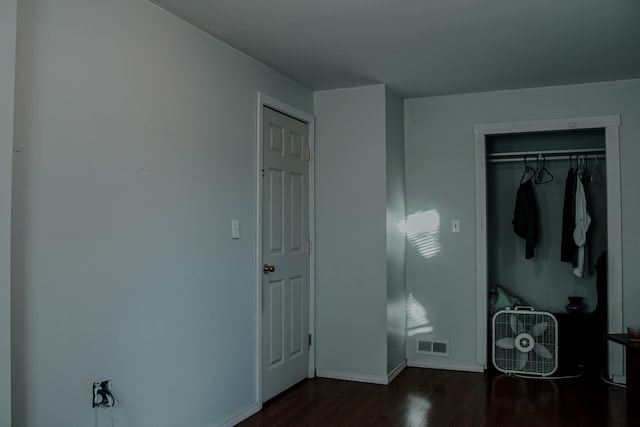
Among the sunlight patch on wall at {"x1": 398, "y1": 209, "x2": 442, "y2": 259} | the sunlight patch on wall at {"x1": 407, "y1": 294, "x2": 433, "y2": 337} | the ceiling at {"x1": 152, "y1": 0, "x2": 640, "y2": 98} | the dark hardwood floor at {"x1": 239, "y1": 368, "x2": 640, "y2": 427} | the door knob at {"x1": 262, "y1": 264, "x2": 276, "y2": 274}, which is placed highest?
the ceiling at {"x1": 152, "y1": 0, "x2": 640, "y2": 98}

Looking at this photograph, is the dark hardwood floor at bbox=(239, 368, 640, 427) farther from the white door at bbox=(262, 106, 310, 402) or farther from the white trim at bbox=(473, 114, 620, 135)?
the white trim at bbox=(473, 114, 620, 135)

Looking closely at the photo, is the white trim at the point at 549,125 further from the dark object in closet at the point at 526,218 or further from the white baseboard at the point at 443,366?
the white baseboard at the point at 443,366

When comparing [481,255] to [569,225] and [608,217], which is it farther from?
[608,217]

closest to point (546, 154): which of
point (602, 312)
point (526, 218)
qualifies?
point (526, 218)

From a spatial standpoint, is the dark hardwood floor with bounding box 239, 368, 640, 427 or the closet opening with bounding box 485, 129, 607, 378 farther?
the closet opening with bounding box 485, 129, 607, 378

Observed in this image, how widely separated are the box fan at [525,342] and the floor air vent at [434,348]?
40cm

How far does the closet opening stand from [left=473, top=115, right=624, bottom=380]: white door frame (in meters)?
0.12

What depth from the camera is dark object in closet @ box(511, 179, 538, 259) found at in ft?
15.5

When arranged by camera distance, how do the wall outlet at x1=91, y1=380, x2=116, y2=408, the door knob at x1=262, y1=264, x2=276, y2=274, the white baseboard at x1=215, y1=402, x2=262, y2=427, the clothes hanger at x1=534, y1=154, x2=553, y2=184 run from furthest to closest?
the clothes hanger at x1=534, y1=154, x2=553, y2=184
the door knob at x1=262, y1=264, x2=276, y2=274
the white baseboard at x1=215, y1=402, x2=262, y2=427
the wall outlet at x1=91, y1=380, x2=116, y2=408

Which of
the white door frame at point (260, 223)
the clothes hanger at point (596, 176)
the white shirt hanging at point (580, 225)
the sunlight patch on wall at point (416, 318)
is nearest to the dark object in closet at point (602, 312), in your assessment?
the white shirt hanging at point (580, 225)

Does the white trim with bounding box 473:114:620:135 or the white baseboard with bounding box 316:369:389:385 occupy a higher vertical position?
the white trim with bounding box 473:114:620:135

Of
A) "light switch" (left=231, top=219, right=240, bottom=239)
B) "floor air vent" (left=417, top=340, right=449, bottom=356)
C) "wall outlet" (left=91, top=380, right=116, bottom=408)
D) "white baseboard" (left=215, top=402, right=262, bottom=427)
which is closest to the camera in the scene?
"wall outlet" (left=91, top=380, right=116, bottom=408)

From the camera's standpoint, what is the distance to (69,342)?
2.21 metres

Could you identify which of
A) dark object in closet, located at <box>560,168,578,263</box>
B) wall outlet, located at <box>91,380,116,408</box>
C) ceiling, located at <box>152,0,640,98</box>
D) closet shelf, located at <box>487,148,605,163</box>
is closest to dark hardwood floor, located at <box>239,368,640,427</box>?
dark object in closet, located at <box>560,168,578,263</box>
